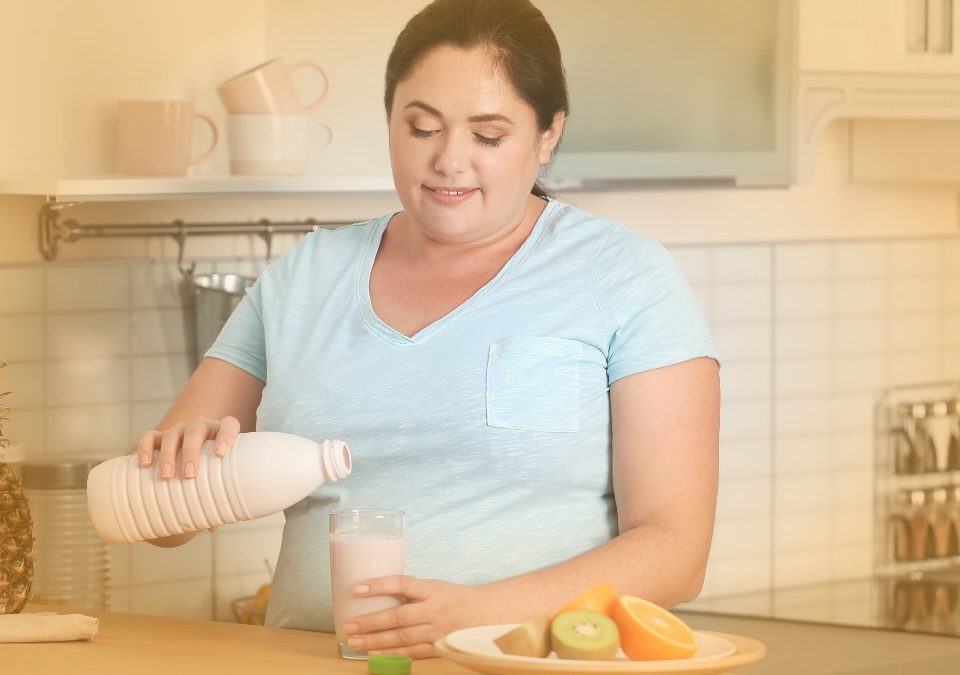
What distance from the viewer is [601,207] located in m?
2.92

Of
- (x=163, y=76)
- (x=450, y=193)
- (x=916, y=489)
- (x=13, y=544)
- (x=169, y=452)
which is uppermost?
(x=163, y=76)

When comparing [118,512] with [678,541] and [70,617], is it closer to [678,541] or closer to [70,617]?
[70,617]

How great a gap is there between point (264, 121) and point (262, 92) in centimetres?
4

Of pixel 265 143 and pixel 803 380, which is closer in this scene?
pixel 265 143

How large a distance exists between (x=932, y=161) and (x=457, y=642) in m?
2.26

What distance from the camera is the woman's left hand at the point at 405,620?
1.22m

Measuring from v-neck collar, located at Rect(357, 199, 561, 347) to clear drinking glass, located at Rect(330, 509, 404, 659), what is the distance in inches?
12.0

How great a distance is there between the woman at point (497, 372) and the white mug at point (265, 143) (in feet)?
2.45

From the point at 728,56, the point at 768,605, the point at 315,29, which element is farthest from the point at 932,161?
the point at 315,29

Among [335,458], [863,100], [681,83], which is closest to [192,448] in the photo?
[335,458]

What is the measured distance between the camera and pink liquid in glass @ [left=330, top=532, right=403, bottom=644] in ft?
4.07

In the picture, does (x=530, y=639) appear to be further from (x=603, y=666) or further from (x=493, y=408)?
(x=493, y=408)

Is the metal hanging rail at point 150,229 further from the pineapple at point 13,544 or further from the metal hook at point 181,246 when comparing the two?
the pineapple at point 13,544

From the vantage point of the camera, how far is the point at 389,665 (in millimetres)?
1189
